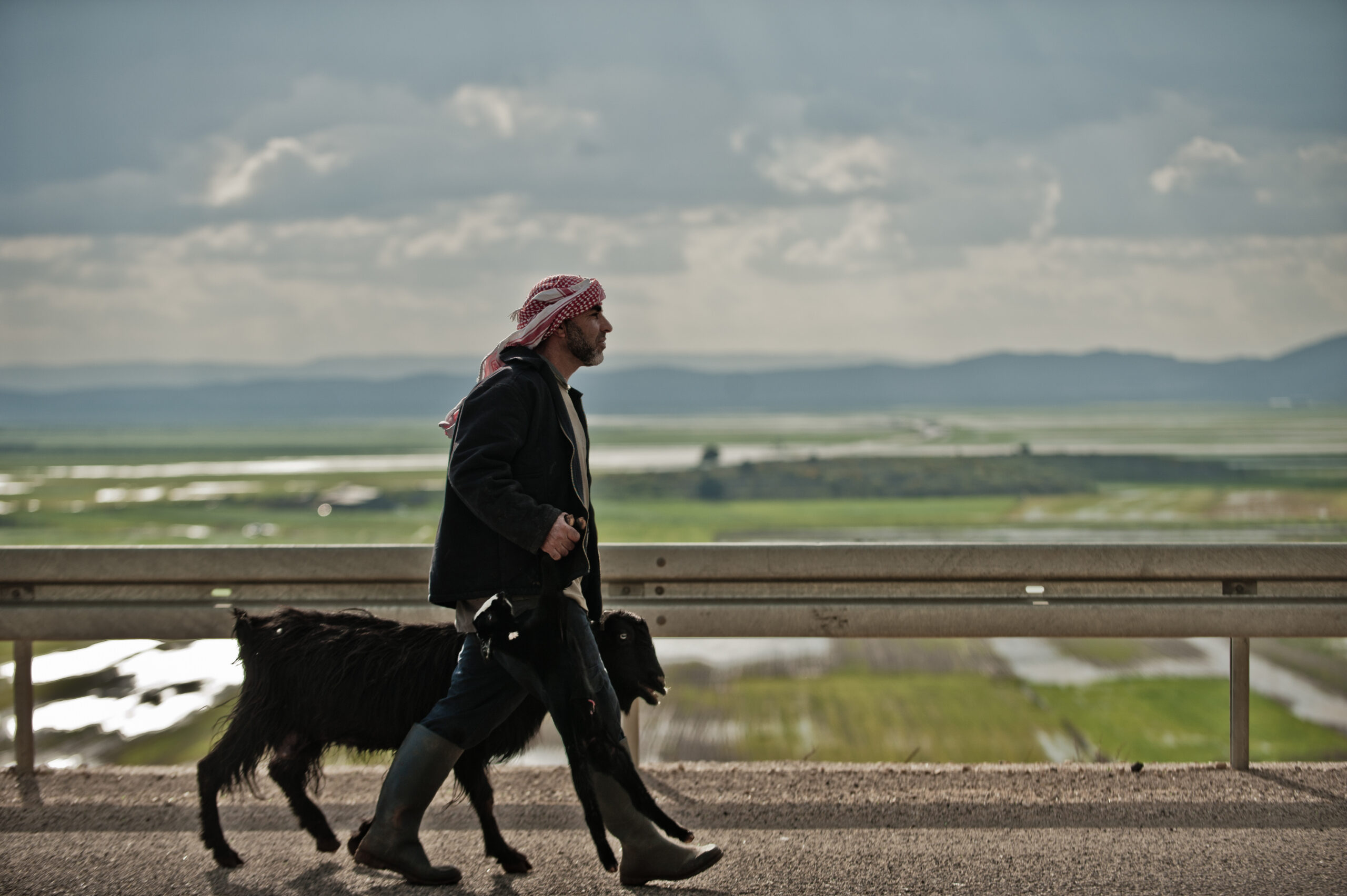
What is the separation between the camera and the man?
378 centimetres

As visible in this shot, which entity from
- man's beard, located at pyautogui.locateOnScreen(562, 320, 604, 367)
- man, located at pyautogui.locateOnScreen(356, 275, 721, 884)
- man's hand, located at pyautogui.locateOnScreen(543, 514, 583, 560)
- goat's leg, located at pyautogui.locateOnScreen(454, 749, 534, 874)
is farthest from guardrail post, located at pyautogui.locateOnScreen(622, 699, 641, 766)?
man's beard, located at pyautogui.locateOnScreen(562, 320, 604, 367)

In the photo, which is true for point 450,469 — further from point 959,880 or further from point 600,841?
point 959,880

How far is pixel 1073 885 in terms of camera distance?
12.5 ft

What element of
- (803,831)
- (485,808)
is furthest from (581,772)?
(803,831)

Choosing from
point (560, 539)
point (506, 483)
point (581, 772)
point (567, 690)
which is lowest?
point (581, 772)

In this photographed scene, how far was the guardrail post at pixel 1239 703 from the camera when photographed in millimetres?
5070

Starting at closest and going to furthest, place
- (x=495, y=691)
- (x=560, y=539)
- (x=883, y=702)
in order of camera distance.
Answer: (x=560, y=539) < (x=495, y=691) < (x=883, y=702)

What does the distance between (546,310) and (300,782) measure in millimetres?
1999

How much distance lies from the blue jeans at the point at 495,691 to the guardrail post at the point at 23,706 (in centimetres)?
235

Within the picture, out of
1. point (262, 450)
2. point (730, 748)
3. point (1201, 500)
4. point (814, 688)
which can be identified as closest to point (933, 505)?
point (1201, 500)

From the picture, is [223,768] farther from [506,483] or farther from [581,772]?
[506,483]

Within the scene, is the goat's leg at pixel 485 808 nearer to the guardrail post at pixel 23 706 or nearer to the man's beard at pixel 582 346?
the man's beard at pixel 582 346

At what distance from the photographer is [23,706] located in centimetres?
511

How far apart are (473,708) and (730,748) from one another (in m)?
4.73
